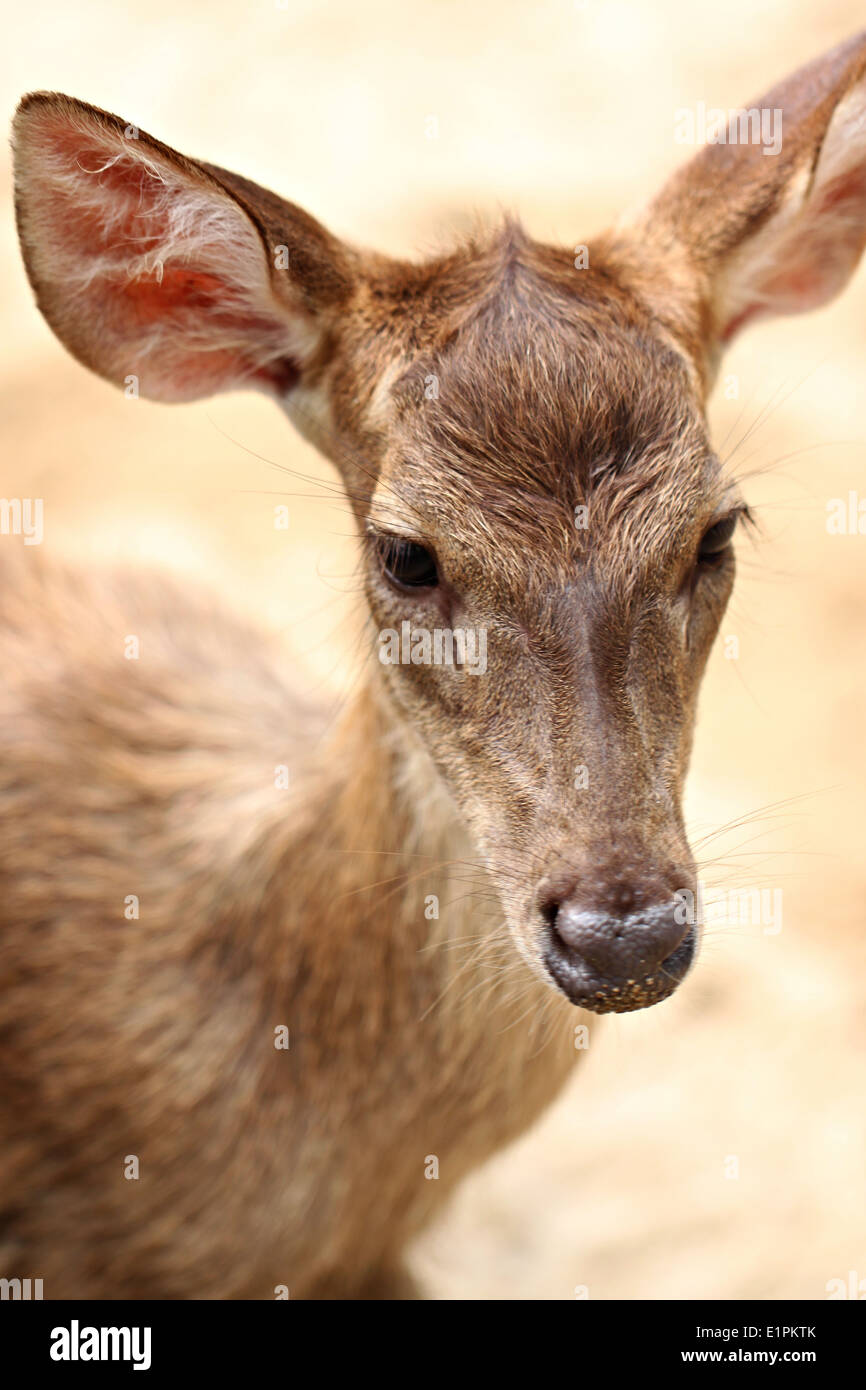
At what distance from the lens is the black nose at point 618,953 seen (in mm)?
3029

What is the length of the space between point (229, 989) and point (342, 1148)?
1.74 ft

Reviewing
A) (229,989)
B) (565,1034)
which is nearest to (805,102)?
(565,1034)

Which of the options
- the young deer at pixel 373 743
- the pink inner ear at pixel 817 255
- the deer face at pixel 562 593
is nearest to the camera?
the deer face at pixel 562 593

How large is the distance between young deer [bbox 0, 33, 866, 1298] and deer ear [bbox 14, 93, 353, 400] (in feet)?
0.03

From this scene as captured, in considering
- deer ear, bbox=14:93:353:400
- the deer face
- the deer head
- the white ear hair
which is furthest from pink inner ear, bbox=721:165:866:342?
deer ear, bbox=14:93:353:400

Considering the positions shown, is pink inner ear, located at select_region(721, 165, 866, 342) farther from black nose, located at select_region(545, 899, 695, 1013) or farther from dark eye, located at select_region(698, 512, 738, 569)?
black nose, located at select_region(545, 899, 695, 1013)

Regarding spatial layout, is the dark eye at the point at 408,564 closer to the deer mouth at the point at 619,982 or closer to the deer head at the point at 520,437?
the deer head at the point at 520,437

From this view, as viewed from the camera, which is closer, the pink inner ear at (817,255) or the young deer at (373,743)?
the young deer at (373,743)

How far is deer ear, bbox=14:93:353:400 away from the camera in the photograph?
3.36 m

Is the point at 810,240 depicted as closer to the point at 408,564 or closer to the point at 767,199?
the point at 767,199

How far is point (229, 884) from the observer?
4.24 meters

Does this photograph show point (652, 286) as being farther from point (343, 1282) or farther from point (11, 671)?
point (343, 1282)

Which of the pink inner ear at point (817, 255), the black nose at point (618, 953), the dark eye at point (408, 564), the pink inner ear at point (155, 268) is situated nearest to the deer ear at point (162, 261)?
the pink inner ear at point (155, 268)

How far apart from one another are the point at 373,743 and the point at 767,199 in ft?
5.47
